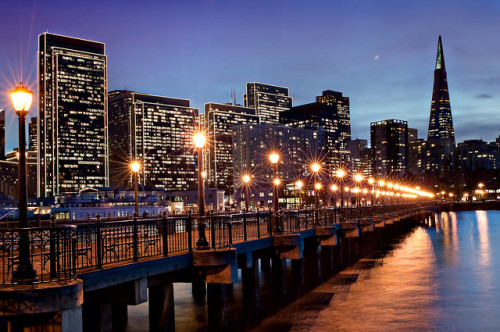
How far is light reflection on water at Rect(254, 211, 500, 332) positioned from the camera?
30547mm

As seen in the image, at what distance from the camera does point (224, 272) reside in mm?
19641

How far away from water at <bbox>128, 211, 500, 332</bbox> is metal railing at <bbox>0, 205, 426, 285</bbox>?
497 centimetres

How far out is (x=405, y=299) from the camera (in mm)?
38219

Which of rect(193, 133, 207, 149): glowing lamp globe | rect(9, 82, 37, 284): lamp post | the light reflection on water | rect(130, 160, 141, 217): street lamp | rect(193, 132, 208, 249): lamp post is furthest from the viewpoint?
the light reflection on water

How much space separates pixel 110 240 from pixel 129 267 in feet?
5.02

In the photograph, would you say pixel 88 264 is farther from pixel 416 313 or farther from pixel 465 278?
pixel 465 278

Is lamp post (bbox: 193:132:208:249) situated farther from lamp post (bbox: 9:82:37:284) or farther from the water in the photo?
the water

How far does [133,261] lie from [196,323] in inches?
622

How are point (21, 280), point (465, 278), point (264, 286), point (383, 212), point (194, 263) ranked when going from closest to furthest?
point (21, 280), point (194, 263), point (264, 286), point (465, 278), point (383, 212)

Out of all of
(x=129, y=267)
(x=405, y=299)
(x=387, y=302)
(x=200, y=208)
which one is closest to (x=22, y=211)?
(x=129, y=267)

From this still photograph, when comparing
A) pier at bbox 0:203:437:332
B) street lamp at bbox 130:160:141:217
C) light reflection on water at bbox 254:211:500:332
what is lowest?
light reflection on water at bbox 254:211:500:332

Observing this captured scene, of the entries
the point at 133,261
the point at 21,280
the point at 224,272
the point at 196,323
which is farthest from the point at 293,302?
the point at 21,280

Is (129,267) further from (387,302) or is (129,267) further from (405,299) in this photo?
(405,299)

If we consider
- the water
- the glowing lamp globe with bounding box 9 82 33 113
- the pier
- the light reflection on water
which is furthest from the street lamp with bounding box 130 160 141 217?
the glowing lamp globe with bounding box 9 82 33 113
